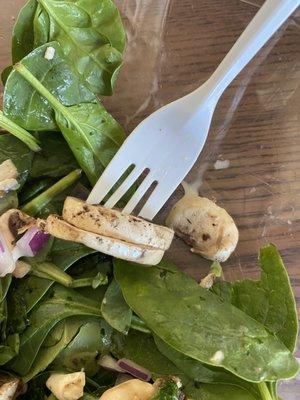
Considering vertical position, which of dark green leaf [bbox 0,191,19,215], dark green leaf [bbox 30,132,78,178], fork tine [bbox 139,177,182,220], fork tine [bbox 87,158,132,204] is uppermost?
dark green leaf [bbox 0,191,19,215]

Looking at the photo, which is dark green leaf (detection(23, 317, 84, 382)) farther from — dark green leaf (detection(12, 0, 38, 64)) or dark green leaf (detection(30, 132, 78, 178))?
dark green leaf (detection(12, 0, 38, 64))

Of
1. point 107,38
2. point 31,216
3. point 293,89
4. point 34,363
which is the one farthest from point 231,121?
point 34,363

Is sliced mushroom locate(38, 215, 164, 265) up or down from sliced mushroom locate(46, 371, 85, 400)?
up

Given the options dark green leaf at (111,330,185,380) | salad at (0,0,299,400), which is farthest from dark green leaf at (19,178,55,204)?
dark green leaf at (111,330,185,380)

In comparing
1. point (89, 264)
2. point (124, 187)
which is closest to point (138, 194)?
point (124, 187)

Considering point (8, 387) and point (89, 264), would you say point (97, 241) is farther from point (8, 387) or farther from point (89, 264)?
point (8, 387)

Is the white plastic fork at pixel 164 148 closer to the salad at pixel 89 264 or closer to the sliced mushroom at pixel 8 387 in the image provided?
the salad at pixel 89 264

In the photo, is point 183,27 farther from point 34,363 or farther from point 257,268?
point 34,363

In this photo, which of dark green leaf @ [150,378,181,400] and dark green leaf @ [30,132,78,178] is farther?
dark green leaf @ [30,132,78,178]

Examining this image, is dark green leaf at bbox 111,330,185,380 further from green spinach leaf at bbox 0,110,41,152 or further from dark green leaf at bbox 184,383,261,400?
green spinach leaf at bbox 0,110,41,152
